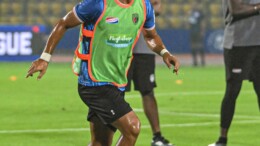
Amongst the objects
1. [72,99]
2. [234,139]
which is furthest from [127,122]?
[72,99]

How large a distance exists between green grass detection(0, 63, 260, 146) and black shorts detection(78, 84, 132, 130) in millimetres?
2928

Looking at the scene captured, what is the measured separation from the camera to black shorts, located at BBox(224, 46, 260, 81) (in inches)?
408

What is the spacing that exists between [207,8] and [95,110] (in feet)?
89.5

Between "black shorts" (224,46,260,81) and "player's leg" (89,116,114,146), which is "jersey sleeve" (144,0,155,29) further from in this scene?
"black shorts" (224,46,260,81)

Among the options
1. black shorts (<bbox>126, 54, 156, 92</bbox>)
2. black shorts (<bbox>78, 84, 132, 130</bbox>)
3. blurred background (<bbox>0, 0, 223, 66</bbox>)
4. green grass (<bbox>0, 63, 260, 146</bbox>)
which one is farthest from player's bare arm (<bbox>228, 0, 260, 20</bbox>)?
blurred background (<bbox>0, 0, 223, 66</bbox>)

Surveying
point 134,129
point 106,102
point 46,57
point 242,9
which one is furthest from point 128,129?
point 242,9

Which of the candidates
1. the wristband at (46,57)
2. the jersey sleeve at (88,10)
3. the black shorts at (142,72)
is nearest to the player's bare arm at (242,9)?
the black shorts at (142,72)

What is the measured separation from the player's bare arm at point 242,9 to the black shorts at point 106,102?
8.38 ft

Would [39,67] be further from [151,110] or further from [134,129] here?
[151,110]

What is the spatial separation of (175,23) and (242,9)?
25.9 m

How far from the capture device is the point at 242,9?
1002cm

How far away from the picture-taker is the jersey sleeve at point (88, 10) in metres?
7.67

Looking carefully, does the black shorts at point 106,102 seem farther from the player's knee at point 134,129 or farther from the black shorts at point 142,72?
the black shorts at point 142,72

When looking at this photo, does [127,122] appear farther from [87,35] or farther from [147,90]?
[147,90]
